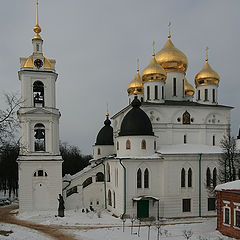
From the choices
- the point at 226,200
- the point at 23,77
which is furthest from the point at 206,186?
the point at 23,77

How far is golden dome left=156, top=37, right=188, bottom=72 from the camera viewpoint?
1112 inches

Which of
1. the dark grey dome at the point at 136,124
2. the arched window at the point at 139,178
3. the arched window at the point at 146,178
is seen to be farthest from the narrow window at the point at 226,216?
the dark grey dome at the point at 136,124

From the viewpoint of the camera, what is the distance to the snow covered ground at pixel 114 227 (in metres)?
16.6

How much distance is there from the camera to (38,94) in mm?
24328

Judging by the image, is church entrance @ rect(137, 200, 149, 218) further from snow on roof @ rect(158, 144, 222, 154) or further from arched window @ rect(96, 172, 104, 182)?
arched window @ rect(96, 172, 104, 182)

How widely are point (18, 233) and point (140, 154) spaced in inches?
384

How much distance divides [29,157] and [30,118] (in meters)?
3.10

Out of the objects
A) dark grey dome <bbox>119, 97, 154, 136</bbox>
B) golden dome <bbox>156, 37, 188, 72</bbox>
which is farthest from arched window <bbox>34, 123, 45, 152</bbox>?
golden dome <bbox>156, 37, 188, 72</bbox>

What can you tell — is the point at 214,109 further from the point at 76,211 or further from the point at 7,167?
the point at 7,167

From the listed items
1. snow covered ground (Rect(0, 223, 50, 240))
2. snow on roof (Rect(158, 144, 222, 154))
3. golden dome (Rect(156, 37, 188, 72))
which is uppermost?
golden dome (Rect(156, 37, 188, 72))

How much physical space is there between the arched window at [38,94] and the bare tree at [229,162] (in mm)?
14831

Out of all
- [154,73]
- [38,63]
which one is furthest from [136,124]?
[38,63]

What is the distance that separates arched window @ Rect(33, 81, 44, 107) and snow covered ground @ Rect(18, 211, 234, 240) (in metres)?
8.67

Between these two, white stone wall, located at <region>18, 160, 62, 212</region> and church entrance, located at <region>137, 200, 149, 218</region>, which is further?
white stone wall, located at <region>18, 160, 62, 212</region>
